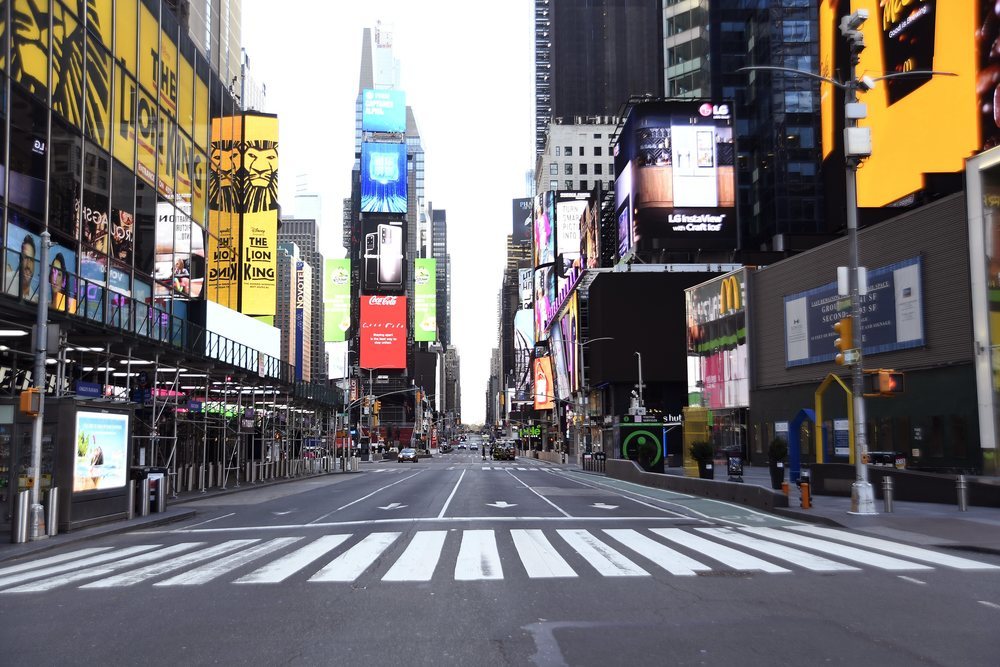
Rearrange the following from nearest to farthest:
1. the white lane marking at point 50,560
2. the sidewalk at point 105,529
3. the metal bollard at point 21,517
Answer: the white lane marking at point 50,560
the sidewalk at point 105,529
the metal bollard at point 21,517

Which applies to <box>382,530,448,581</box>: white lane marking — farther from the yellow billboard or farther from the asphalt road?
the yellow billboard

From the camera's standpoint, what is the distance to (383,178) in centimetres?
15338

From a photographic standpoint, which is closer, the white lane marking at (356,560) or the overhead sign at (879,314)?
the white lane marking at (356,560)

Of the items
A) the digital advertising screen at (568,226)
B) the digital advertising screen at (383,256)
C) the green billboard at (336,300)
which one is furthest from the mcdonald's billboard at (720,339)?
the green billboard at (336,300)

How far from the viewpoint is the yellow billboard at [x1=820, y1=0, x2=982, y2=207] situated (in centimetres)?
3594

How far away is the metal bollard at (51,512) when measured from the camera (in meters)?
18.0

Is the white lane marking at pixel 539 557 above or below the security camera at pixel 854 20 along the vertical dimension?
below

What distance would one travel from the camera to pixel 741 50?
3684 inches

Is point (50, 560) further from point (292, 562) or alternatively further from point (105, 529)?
point (105, 529)

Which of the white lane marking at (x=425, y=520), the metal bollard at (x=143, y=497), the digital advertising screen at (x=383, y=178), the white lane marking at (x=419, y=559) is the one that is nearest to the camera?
the white lane marking at (x=419, y=559)

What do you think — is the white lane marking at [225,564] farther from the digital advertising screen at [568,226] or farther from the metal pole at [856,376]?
the digital advertising screen at [568,226]

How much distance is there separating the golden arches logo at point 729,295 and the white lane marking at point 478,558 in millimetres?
41436

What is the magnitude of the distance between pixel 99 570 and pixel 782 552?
10.7 meters

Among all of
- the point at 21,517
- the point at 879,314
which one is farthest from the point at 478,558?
the point at 879,314
